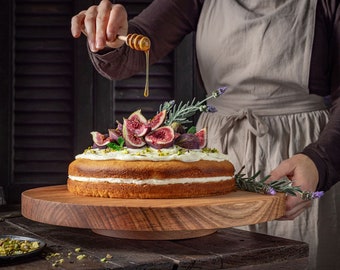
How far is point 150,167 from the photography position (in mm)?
1767

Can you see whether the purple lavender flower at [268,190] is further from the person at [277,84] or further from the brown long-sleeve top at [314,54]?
the person at [277,84]

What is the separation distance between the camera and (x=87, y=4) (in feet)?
12.0

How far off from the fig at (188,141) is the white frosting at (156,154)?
0.02 m

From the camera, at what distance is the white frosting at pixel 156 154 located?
70.9 inches

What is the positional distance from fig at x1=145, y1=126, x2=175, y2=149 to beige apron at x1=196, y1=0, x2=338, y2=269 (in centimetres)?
47

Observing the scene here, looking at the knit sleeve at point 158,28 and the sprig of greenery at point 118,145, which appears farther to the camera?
the knit sleeve at point 158,28

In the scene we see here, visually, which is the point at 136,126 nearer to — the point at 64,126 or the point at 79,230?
the point at 79,230

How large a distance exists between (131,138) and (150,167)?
17 centimetres

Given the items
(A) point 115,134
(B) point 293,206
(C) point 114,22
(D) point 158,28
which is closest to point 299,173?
(B) point 293,206

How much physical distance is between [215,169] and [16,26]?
84.5 inches

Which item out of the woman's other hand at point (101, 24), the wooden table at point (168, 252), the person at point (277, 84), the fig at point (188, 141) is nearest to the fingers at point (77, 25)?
the woman's other hand at point (101, 24)

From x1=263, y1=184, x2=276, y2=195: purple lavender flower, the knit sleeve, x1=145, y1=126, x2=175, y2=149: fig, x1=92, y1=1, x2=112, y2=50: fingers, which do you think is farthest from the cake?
the knit sleeve

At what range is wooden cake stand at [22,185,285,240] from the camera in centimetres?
158

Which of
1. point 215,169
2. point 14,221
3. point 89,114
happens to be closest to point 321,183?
point 215,169
